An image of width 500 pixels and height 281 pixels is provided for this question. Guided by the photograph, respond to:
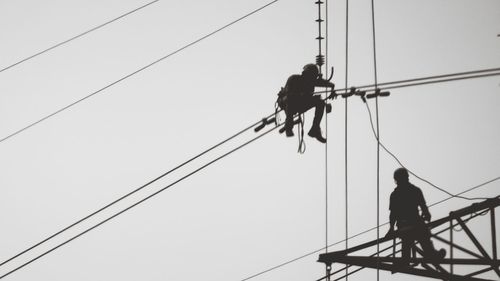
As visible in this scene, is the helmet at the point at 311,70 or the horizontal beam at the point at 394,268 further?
the helmet at the point at 311,70

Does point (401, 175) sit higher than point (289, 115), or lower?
lower

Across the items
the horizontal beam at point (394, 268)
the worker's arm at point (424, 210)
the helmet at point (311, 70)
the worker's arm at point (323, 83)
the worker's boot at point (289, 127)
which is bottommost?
the horizontal beam at point (394, 268)

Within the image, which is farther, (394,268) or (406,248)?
(406,248)

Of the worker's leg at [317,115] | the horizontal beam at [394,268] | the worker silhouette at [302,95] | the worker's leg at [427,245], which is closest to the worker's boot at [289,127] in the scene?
the worker silhouette at [302,95]

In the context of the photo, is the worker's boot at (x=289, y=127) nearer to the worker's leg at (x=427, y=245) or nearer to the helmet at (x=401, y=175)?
the helmet at (x=401, y=175)

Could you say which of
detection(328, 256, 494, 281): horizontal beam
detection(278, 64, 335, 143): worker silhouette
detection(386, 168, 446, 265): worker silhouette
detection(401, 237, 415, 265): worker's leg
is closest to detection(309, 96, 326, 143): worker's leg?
detection(278, 64, 335, 143): worker silhouette

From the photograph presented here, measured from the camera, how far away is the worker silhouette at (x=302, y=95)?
10.3 m

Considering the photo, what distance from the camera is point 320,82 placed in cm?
1029

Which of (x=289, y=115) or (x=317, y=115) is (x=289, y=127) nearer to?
(x=289, y=115)

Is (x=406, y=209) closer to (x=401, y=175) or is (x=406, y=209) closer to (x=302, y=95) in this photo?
(x=401, y=175)

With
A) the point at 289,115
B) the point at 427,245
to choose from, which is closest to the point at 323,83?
the point at 289,115

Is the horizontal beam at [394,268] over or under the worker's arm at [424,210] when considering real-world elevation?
under

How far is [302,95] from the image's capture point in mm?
10508

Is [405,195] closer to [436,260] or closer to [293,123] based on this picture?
[436,260]
